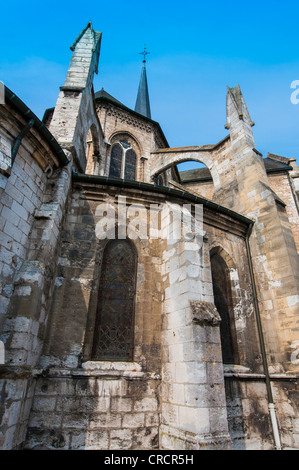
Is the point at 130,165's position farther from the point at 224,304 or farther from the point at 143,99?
the point at 143,99

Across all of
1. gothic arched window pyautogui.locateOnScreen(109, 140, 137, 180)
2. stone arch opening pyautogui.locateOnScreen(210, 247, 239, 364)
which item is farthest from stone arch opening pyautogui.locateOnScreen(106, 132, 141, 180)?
stone arch opening pyautogui.locateOnScreen(210, 247, 239, 364)

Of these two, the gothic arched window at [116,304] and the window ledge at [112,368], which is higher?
the gothic arched window at [116,304]

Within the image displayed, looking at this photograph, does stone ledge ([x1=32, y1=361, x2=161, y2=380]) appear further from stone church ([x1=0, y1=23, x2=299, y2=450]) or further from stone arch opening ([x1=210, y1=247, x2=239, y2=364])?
stone arch opening ([x1=210, y1=247, x2=239, y2=364])

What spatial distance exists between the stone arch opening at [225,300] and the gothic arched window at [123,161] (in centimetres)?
690

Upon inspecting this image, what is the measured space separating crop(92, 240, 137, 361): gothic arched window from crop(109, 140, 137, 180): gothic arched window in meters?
7.34

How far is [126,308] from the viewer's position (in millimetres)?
5113

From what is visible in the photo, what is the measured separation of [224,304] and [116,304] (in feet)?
8.88

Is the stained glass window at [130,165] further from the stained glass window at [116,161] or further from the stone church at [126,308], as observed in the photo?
the stone church at [126,308]

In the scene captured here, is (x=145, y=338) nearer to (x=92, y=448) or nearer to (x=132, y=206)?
(x=92, y=448)

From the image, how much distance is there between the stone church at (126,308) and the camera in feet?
12.7

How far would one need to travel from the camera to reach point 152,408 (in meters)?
4.42

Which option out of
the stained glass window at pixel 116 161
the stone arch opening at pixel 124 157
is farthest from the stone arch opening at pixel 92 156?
the stained glass window at pixel 116 161

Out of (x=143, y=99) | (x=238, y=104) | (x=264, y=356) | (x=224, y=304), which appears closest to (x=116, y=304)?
(x=224, y=304)

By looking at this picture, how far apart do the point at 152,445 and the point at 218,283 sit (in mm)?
3489
